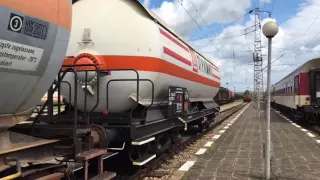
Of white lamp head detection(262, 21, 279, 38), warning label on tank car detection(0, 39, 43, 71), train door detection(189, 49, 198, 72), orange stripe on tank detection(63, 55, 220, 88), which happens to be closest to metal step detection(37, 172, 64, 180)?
warning label on tank car detection(0, 39, 43, 71)

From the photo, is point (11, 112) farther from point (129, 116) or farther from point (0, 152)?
point (129, 116)

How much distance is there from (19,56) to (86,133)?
185 centimetres

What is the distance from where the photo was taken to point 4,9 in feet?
9.49

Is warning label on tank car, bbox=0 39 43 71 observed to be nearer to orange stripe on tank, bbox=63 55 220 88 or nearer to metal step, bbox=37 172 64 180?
metal step, bbox=37 172 64 180

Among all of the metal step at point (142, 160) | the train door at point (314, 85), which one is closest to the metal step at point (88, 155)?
the metal step at point (142, 160)

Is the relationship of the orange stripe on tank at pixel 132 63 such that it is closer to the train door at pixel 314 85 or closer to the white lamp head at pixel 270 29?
the white lamp head at pixel 270 29

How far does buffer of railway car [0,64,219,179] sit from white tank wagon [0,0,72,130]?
0.41 meters

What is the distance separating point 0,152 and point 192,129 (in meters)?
13.1

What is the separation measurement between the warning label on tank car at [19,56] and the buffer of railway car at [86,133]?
776 mm

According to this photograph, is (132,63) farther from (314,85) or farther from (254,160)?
(314,85)

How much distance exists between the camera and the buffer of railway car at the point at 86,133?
12.4 feet

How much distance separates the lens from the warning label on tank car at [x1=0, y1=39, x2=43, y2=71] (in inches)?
119

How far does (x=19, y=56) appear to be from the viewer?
3.21 meters

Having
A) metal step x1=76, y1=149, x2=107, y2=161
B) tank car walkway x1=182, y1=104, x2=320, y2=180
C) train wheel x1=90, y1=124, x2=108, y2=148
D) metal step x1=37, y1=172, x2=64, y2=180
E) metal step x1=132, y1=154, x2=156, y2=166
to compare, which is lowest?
tank car walkway x1=182, y1=104, x2=320, y2=180
